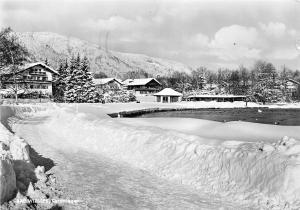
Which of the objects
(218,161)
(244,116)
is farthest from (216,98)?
(218,161)

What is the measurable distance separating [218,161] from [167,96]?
8944 centimetres

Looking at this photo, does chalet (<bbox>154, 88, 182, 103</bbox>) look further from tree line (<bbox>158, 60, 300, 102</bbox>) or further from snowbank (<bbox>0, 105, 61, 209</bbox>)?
snowbank (<bbox>0, 105, 61, 209</bbox>)

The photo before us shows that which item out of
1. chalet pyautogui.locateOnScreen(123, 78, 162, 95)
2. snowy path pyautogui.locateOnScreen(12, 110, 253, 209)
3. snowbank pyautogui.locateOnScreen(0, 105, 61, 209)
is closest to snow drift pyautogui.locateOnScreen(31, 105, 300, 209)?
snowy path pyautogui.locateOnScreen(12, 110, 253, 209)

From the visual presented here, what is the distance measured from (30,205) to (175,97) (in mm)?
95677

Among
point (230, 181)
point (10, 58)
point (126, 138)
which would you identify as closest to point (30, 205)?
point (230, 181)

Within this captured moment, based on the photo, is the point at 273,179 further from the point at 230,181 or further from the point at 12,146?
the point at 12,146

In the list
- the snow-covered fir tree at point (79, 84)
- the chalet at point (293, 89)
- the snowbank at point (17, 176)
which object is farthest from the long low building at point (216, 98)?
the snowbank at point (17, 176)

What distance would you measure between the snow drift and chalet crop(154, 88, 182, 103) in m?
82.4

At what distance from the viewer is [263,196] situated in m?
8.98

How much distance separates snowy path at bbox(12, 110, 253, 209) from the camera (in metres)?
8.64

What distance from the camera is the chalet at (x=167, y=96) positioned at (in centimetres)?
9951

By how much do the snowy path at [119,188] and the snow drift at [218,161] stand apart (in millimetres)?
693

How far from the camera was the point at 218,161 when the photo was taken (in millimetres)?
11109

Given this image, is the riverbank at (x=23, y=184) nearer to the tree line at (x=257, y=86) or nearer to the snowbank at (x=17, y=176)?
the snowbank at (x=17, y=176)
